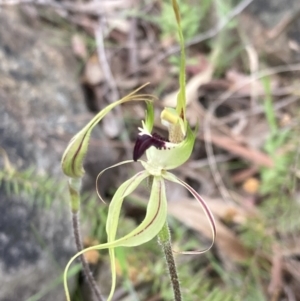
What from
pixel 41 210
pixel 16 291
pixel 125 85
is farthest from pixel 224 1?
pixel 16 291

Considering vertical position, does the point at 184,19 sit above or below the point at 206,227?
above

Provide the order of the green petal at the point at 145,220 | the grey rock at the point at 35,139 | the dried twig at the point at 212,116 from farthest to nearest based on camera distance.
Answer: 1. the dried twig at the point at 212,116
2. the grey rock at the point at 35,139
3. the green petal at the point at 145,220

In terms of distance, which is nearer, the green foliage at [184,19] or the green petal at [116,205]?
the green petal at [116,205]

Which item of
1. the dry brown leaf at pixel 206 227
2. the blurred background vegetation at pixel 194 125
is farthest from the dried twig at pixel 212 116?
the dry brown leaf at pixel 206 227

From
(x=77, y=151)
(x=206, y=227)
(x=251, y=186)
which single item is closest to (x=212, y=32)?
(x=251, y=186)

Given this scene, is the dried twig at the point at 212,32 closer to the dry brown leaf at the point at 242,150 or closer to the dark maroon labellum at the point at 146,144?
the dry brown leaf at the point at 242,150

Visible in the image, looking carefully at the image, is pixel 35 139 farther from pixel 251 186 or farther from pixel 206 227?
pixel 251 186
